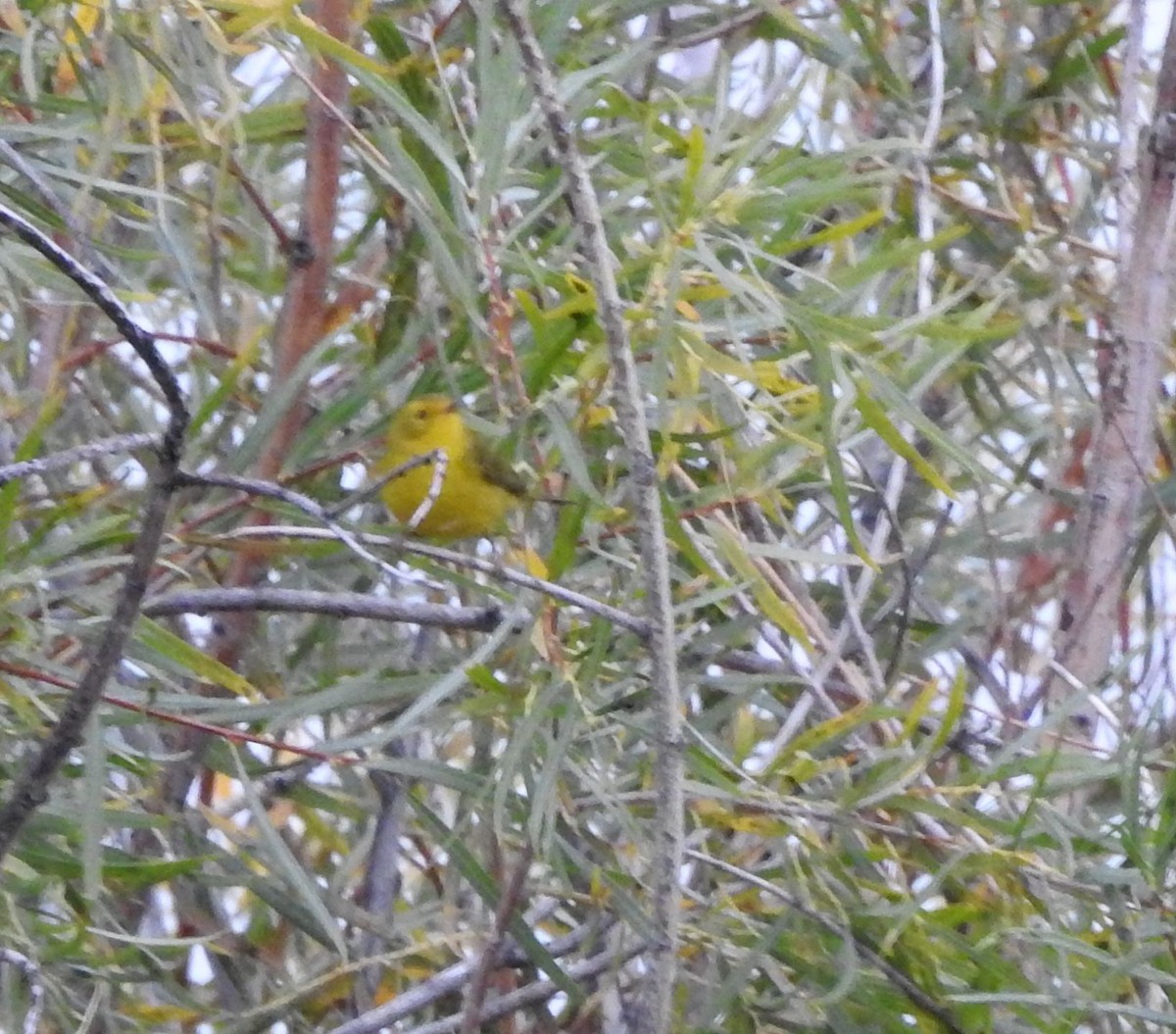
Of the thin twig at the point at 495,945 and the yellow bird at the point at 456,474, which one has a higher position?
the yellow bird at the point at 456,474

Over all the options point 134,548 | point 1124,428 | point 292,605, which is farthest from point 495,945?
point 1124,428

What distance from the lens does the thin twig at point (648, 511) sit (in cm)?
76

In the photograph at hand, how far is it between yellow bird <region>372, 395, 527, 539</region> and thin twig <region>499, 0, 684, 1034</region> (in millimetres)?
602

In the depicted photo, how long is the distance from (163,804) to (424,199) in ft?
1.81

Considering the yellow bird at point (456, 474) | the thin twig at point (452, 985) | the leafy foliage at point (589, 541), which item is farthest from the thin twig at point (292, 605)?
the yellow bird at point (456, 474)

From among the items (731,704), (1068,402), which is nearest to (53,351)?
(731,704)

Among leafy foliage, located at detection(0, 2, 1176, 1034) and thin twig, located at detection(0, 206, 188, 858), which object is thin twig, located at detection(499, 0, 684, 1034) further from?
thin twig, located at detection(0, 206, 188, 858)

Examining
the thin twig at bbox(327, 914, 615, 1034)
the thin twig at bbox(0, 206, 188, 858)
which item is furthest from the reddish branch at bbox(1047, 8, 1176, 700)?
the thin twig at bbox(0, 206, 188, 858)

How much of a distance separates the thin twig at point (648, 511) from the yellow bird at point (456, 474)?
60 cm

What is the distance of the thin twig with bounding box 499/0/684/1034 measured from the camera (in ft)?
2.49

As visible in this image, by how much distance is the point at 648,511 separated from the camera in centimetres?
78

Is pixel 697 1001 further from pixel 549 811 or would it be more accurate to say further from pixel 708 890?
pixel 549 811

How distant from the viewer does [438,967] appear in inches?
57.7

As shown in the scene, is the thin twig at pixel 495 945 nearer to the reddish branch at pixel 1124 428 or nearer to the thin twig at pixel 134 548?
the thin twig at pixel 134 548
